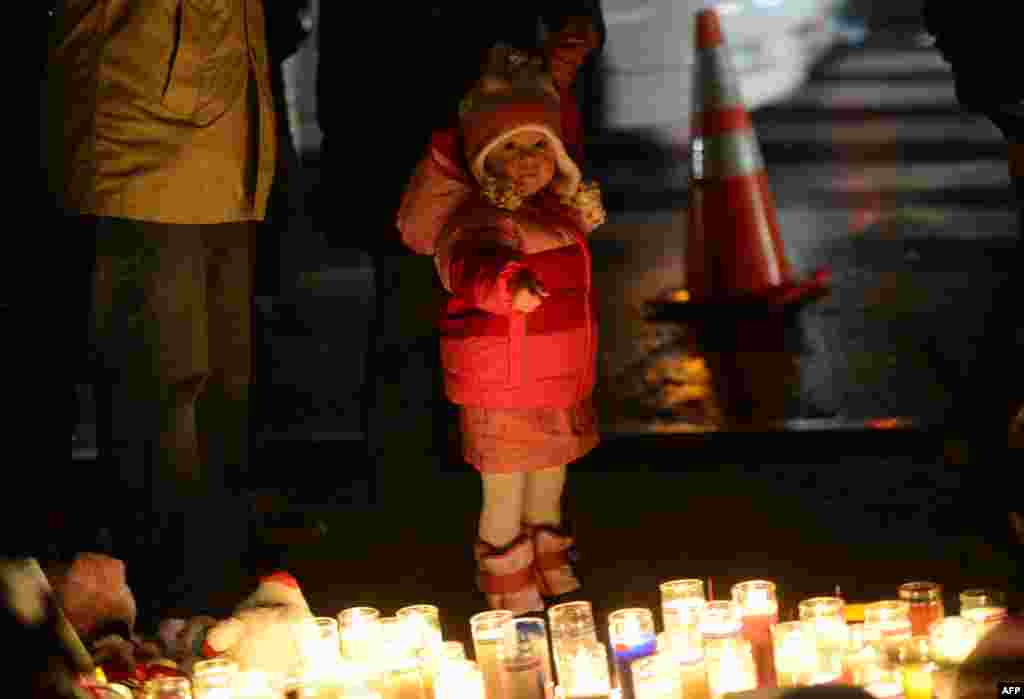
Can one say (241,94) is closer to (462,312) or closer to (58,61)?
(58,61)

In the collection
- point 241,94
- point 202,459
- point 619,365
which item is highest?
point 241,94

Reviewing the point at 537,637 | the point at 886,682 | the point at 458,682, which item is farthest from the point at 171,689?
the point at 886,682

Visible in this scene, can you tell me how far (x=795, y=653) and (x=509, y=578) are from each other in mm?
1201

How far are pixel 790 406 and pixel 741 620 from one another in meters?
3.31

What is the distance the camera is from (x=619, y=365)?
26.6ft

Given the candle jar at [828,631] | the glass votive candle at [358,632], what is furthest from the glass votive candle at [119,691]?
the candle jar at [828,631]

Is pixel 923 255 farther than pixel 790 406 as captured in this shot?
Yes

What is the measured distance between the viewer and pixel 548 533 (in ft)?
16.1

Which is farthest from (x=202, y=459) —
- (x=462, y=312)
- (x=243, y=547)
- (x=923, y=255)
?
(x=923, y=255)

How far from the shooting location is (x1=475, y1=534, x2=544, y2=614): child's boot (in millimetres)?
4754

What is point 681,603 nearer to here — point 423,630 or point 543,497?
point 423,630

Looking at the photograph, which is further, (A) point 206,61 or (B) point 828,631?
(A) point 206,61

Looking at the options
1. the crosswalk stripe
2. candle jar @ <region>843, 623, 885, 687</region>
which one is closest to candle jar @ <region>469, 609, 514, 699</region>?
candle jar @ <region>843, 623, 885, 687</region>

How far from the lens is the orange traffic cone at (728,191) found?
8570 mm
